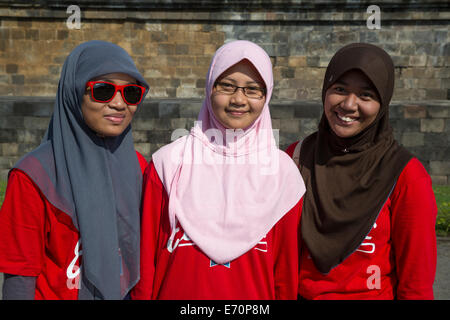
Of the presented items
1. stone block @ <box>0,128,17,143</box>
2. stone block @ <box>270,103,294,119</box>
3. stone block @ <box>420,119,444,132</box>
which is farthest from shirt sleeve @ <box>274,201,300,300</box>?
stone block @ <box>0,128,17,143</box>

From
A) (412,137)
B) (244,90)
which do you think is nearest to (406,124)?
(412,137)

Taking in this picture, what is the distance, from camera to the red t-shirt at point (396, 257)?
197 centimetres

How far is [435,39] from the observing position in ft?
30.7

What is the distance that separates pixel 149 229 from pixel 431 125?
666 centimetres

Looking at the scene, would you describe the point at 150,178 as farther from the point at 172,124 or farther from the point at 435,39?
the point at 435,39

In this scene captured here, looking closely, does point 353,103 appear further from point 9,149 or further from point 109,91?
Result: point 9,149

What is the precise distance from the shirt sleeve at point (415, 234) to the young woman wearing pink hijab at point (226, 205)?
0.47 metres

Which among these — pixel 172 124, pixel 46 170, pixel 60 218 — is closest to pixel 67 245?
pixel 60 218

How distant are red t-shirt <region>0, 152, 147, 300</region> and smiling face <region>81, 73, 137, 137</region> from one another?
374 millimetres

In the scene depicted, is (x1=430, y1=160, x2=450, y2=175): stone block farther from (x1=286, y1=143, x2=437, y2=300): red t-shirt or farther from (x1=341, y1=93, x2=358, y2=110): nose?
(x1=341, y1=93, x2=358, y2=110): nose

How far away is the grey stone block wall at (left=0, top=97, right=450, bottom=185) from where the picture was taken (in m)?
7.44

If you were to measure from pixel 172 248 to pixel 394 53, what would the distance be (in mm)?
8910

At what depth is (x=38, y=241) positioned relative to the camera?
1.82m

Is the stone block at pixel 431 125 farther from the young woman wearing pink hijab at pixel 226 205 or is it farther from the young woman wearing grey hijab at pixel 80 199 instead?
the young woman wearing grey hijab at pixel 80 199
